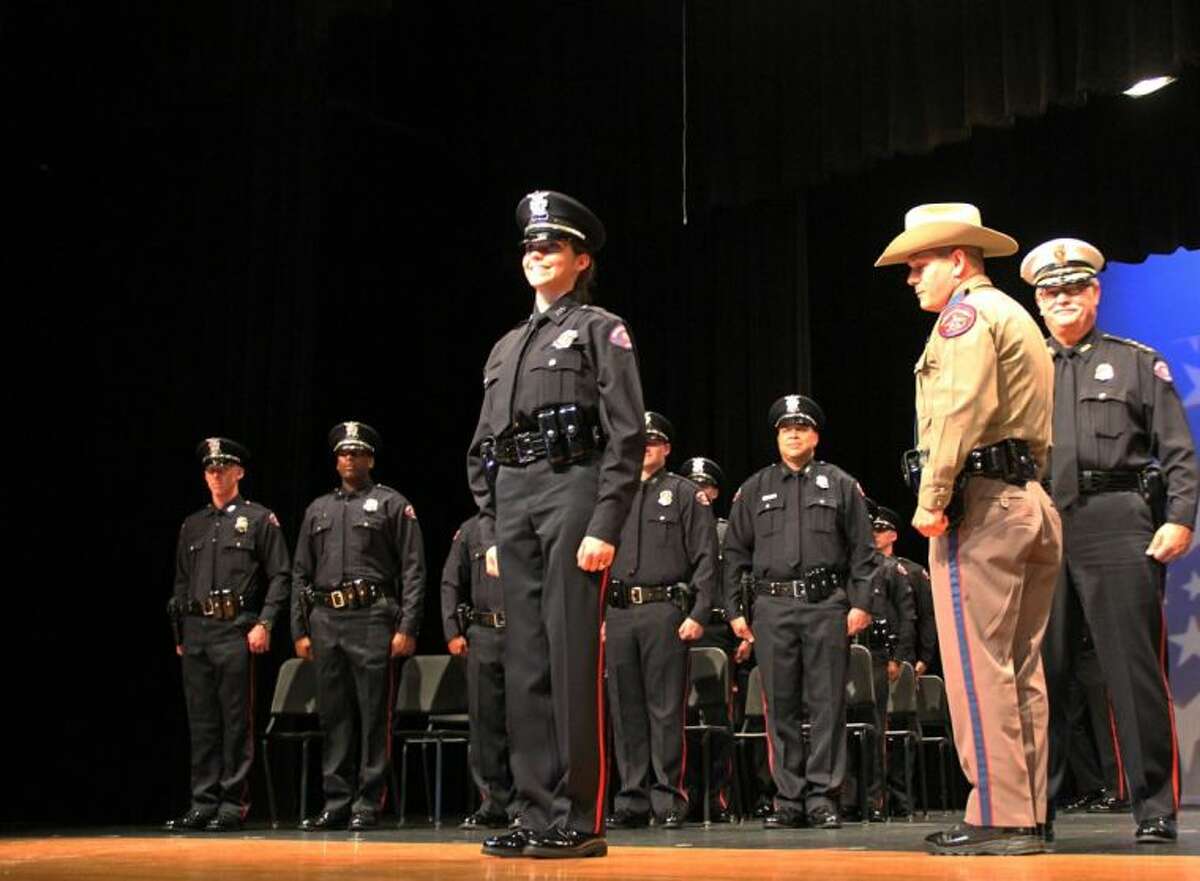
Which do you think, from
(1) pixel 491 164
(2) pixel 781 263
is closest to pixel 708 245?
(2) pixel 781 263

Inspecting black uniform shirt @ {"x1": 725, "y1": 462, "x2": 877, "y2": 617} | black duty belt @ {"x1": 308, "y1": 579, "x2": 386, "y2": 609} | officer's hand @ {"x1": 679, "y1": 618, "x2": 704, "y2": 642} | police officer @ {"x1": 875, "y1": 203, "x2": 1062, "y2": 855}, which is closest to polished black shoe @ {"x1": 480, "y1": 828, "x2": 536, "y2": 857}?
police officer @ {"x1": 875, "y1": 203, "x2": 1062, "y2": 855}

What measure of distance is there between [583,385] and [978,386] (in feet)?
3.31

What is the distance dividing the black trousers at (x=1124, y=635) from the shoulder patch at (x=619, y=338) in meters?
1.52

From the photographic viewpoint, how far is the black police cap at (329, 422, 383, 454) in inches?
294

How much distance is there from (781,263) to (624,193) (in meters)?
1.16

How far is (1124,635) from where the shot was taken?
4.48 meters

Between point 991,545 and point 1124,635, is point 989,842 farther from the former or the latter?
point 1124,635

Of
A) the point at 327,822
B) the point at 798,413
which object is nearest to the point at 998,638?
the point at 798,413

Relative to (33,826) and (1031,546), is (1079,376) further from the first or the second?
(33,826)

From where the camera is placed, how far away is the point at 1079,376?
4727 millimetres

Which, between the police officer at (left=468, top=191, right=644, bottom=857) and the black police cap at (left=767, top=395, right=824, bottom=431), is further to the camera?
the black police cap at (left=767, top=395, right=824, bottom=431)

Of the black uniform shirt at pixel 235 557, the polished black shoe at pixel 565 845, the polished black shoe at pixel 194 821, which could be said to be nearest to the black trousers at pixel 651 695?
the black uniform shirt at pixel 235 557

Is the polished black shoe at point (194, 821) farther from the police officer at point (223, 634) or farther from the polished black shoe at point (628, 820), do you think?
the polished black shoe at point (628, 820)

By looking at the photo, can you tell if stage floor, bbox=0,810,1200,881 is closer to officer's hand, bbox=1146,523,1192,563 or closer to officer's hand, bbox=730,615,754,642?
officer's hand, bbox=1146,523,1192,563
